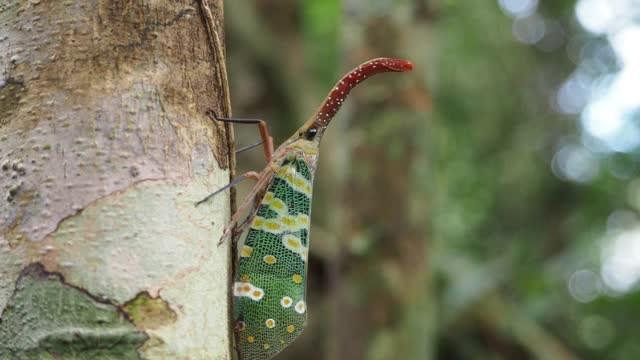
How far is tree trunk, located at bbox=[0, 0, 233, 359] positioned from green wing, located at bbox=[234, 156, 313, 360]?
1.41 ft

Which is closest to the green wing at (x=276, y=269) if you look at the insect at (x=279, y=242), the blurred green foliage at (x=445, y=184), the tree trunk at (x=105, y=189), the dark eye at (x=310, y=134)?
the insect at (x=279, y=242)

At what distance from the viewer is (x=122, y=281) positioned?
137 cm

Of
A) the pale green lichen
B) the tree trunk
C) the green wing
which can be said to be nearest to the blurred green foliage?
the green wing

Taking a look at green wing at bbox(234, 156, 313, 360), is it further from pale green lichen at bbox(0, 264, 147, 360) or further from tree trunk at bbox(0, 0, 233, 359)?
pale green lichen at bbox(0, 264, 147, 360)

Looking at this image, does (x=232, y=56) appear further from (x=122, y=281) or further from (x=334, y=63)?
(x=122, y=281)

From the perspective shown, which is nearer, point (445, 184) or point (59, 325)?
point (59, 325)

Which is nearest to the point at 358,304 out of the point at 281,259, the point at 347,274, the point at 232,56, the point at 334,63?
the point at 347,274

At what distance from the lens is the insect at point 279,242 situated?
2037 millimetres

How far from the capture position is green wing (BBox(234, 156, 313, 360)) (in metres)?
2.03

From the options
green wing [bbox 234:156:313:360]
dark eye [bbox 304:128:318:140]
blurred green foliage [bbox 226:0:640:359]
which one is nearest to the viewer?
green wing [bbox 234:156:313:360]

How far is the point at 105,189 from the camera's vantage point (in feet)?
4.62

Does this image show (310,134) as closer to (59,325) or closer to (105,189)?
(105,189)

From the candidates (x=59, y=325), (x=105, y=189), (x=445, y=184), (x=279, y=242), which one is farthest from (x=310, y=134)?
(x=445, y=184)

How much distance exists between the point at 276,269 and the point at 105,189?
34.2 inches
